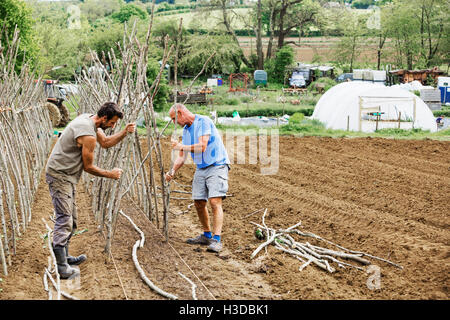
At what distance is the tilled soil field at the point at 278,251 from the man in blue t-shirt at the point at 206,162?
35 cm

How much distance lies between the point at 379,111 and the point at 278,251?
12.8m

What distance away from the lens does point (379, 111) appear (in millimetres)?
16844

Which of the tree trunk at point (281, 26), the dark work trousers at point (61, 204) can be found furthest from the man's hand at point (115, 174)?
the tree trunk at point (281, 26)

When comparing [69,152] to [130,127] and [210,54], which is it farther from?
[210,54]

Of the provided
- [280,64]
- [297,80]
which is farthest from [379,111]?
[280,64]

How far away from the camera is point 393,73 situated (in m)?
35.5

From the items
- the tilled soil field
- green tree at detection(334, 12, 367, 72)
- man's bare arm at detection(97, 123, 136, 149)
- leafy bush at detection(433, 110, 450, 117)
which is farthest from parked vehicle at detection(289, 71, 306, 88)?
man's bare arm at detection(97, 123, 136, 149)

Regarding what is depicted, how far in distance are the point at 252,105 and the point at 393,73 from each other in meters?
15.2

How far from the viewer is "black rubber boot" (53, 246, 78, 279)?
4387mm

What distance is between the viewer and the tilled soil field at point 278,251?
424cm

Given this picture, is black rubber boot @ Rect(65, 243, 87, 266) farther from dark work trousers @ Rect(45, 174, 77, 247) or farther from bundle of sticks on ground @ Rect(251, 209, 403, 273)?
bundle of sticks on ground @ Rect(251, 209, 403, 273)

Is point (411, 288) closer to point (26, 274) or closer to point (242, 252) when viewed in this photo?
point (242, 252)

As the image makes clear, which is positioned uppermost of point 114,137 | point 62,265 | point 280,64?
point 280,64

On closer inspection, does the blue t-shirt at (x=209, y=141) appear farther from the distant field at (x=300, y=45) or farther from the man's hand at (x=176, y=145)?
the distant field at (x=300, y=45)
